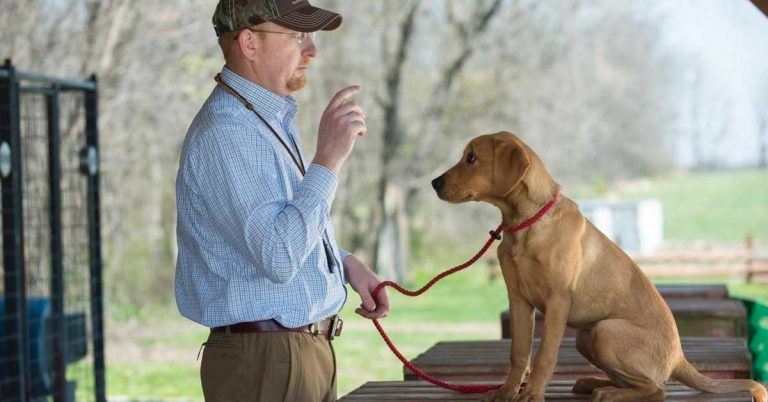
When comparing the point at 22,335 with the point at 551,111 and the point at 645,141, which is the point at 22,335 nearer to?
the point at 551,111

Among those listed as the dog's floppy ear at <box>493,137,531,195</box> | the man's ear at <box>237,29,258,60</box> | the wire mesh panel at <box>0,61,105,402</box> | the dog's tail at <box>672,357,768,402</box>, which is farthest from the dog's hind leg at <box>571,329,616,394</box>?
the wire mesh panel at <box>0,61,105,402</box>

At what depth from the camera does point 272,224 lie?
266 centimetres

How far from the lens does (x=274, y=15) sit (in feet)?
9.50

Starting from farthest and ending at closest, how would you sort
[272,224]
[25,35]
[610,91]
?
[610,91] < [25,35] < [272,224]

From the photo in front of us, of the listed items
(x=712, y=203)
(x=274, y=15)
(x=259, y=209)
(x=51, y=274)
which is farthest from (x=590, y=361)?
(x=712, y=203)

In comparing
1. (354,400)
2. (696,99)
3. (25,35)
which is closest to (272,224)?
(354,400)

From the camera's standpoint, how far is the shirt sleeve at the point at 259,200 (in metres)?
2.65

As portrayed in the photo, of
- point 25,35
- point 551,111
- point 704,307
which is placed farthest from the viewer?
point 551,111

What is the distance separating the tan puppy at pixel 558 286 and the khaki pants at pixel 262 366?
469mm

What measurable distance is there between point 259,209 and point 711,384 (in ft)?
4.18

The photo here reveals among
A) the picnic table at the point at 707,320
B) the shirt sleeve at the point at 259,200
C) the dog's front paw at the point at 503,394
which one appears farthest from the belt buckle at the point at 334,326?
the picnic table at the point at 707,320

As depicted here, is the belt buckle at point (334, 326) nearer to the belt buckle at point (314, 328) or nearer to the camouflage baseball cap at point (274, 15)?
the belt buckle at point (314, 328)

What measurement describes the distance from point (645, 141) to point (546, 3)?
10.9 metres

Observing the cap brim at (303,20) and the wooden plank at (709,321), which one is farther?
the wooden plank at (709,321)
